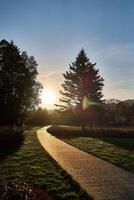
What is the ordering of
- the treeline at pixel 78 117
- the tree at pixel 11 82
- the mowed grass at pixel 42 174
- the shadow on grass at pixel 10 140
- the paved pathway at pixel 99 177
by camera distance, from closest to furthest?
the paved pathway at pixel 99 177, the mowed grass at pixel 42 174, the shadow on grass at pixel 10 140, the tree at pixel 11 82, the treeline at pixel 78 117

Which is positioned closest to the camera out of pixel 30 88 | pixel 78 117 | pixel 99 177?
pixel 99 177

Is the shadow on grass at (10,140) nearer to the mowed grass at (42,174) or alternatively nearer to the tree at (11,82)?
the mowed grass at (42,174)

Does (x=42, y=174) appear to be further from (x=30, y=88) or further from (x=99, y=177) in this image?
(x=30, y=88)

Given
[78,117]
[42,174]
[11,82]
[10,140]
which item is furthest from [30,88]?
[42,174]

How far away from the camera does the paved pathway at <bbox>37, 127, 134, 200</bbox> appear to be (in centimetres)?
1095

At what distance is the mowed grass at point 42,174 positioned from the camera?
1157 cm

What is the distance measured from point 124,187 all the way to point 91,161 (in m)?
6.42

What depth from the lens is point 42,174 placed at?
48.2 ft

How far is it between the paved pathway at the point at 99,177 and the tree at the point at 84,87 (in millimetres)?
30444

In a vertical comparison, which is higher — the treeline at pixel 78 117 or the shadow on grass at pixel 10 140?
the treeline at pixel 78 117

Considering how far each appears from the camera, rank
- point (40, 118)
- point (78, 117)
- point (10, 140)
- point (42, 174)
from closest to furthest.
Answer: point (42, 174), point (10, 140), point (78, 117), point (40, 118)

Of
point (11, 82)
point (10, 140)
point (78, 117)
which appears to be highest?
point (11, 82)

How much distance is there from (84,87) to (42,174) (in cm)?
3622

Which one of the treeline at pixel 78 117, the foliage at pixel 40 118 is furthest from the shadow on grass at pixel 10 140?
the foliage at pixel 40 118
